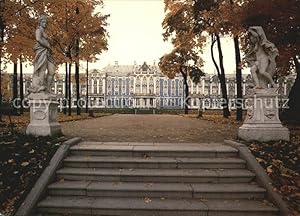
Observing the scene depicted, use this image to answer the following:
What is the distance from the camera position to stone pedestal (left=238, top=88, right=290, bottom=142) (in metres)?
8.89

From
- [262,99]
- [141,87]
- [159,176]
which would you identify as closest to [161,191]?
[159,176]

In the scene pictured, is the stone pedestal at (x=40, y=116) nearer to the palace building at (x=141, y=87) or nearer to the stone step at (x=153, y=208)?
the stone step at (x=153, y=208)

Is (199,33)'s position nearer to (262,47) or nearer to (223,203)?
(262,47)

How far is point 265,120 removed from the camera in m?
9.02

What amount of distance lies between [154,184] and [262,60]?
5.14 metres

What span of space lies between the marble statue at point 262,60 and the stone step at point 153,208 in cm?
436

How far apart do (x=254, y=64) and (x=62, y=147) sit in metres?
5.85

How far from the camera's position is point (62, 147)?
7473mm

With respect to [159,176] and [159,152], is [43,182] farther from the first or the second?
[159,152]

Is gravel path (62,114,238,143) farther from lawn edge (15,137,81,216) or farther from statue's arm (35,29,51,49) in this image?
statue's arm (35,29,51,49)

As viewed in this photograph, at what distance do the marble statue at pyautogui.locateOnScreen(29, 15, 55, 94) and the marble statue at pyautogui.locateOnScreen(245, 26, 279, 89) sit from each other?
6005mm

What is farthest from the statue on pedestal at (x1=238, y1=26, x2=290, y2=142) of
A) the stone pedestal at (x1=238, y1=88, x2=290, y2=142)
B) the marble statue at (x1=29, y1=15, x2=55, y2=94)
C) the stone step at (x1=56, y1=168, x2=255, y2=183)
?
the marble statue at (x1=29, y1=15, x2=55, y2=94)

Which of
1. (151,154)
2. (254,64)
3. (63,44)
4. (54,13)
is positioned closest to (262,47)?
(254,64)

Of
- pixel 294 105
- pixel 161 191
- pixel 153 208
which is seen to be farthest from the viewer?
pixel 294 105
